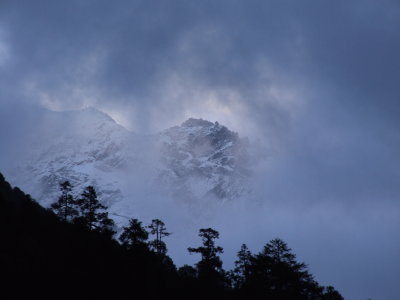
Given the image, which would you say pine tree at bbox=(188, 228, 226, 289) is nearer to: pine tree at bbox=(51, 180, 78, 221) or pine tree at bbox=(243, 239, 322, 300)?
pine tree at bbox=(243, 239, 322, 300)

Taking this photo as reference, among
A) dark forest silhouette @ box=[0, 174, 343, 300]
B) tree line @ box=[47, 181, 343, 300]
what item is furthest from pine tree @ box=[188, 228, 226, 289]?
dark forest silhouette @ box=[0, 174, 343, 300]

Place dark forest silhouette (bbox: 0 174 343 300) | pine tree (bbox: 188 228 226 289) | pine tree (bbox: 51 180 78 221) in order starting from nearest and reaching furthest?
dark forest silhouette (bbox: 0 174 343 300) → pine tree (bbox: 188 228 226 289) → pine tree (bbox: 51 180 78 221)

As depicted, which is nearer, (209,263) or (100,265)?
(100,265)

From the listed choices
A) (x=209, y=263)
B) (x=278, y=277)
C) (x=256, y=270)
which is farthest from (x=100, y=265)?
(x=256, y=270)

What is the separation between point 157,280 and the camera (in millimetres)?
39375

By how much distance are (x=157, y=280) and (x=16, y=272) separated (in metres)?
15.9

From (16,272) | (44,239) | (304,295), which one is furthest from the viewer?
(304,295)

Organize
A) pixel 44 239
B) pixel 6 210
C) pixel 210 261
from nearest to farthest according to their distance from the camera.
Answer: pixel 44 239, pixel 6 210, pixel 210 261

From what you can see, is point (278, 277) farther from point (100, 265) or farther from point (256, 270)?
point (100, 265)

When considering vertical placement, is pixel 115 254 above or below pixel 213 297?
above

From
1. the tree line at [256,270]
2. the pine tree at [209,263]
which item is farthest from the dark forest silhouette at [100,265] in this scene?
the pine tree at [209,263]

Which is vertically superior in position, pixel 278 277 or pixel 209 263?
pixel 209 263

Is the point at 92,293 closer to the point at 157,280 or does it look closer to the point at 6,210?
the point at 157,280

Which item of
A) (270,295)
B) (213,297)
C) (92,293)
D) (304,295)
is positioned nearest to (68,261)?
(92,293)
